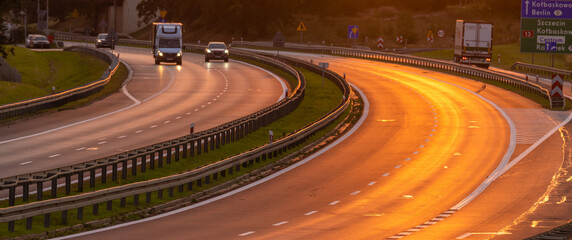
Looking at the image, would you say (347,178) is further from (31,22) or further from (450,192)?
(31,22)

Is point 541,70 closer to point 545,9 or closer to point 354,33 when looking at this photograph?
point 354,33

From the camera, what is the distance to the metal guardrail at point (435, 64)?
60156mm

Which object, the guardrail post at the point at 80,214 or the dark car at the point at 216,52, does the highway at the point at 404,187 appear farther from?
the dark car at the point at 216,52

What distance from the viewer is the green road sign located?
53750 millimetres

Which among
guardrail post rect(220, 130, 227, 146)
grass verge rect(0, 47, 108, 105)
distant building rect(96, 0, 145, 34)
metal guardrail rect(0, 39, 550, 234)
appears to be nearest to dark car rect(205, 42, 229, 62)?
grass verge rect(0, 47, 108, 105)

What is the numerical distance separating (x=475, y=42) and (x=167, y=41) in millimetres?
25496

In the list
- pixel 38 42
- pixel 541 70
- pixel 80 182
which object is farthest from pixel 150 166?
pixel 38 42

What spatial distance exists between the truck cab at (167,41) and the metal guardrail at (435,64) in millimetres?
20247

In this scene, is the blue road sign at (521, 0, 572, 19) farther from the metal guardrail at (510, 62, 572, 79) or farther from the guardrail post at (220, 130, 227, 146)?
the guardrail post at (220, 130, 227, 146)

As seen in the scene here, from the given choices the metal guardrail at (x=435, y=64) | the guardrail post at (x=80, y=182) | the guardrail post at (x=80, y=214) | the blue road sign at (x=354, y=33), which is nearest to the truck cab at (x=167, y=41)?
the blue road sign at (x=354, y=33)

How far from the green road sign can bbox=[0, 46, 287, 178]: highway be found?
1475cm

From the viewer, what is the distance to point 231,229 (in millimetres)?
19281

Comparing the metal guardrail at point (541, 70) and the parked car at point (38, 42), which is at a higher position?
the parked car at point (38, 42)

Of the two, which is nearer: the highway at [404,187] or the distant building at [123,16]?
the highway at [404,187]
